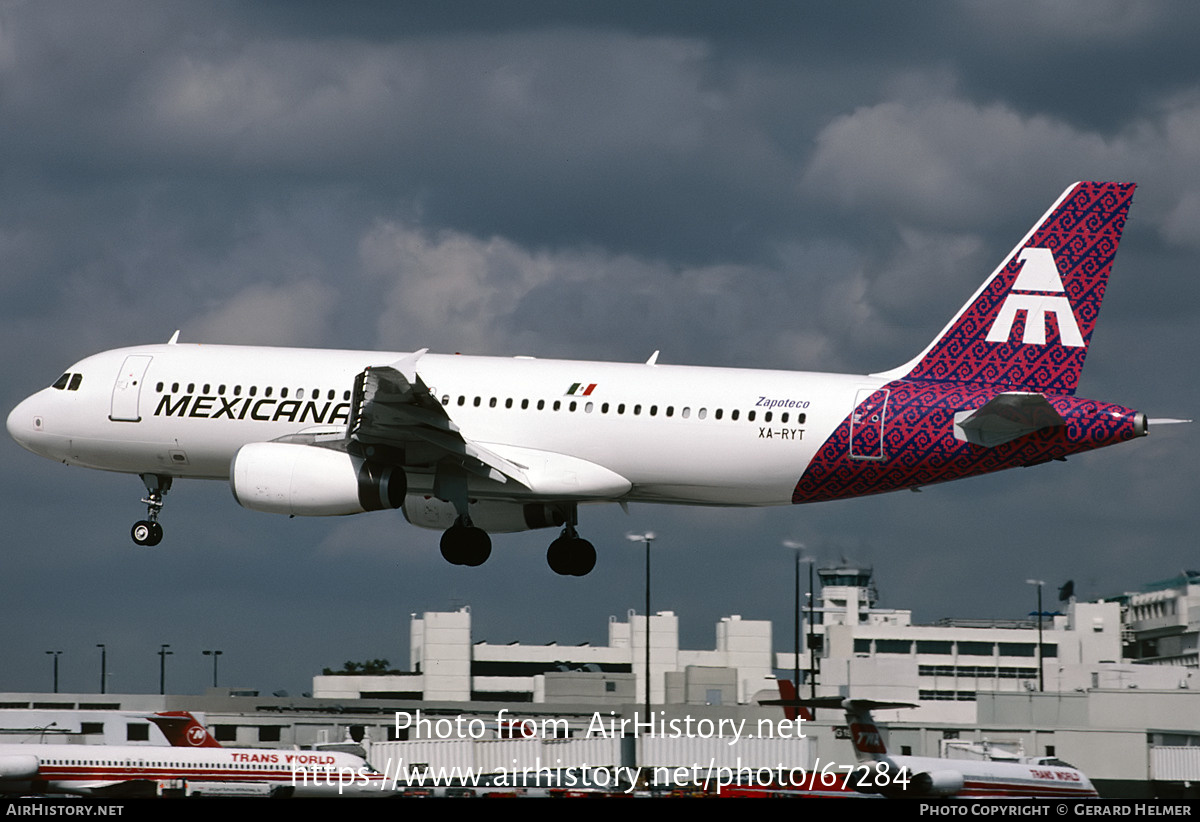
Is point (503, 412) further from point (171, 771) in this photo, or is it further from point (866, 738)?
point (171, 771)

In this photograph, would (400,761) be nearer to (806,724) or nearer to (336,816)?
(806,724)

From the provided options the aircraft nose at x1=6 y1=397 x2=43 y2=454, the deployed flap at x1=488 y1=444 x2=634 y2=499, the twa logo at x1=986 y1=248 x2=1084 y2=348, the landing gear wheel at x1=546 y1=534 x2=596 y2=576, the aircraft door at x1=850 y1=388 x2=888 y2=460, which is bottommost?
the landing gear wheel at x1=546 y1=534 x2=596 y2=576

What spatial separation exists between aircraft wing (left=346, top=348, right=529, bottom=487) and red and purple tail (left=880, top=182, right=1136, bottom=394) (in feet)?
33.8

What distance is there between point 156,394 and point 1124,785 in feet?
105

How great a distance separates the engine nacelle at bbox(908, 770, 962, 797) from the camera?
42.4 meters

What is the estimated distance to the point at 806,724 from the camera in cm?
5825

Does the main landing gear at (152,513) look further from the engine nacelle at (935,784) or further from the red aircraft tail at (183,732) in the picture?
the engine nacelle at (935,784)

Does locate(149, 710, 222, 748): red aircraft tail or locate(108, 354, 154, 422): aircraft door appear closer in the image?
locate(108, 354, 154, 422): aircraft door

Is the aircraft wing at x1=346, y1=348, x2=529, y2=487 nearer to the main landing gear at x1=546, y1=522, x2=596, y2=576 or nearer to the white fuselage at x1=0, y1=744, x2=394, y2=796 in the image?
the main landing gear at x1=546, y1=522, x2=596, y2=576

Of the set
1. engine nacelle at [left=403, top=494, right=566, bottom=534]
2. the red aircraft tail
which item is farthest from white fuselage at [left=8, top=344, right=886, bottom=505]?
the red aircraft tail

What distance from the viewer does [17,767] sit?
45.7 m

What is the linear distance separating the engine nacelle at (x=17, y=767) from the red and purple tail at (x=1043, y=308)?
2595cm

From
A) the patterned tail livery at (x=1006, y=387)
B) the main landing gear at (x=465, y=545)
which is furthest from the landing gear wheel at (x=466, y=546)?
the patterned tail livery at (x=1006, y=387)

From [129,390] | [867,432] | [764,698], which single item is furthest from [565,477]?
[764,698]
